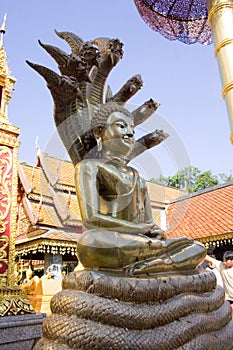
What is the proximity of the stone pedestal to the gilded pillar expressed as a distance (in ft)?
11.9

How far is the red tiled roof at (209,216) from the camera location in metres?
6.22

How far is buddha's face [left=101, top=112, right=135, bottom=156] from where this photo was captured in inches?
74.9

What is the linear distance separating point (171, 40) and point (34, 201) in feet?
19.0

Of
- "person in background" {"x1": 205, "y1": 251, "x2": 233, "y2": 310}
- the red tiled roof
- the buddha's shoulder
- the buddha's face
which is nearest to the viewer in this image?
the buddha's shoulder

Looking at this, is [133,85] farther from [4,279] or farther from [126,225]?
[4,279]

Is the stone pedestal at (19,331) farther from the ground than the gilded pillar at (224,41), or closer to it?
closer to it

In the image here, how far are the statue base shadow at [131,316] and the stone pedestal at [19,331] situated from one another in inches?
56.8

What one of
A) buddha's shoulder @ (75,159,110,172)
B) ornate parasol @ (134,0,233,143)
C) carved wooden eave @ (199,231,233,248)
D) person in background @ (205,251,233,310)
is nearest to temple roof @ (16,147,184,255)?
carved wooden eave @ (199,231,233,248)

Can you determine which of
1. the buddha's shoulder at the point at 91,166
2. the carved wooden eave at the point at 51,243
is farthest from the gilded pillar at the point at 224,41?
the carved wooden eave at the point at 51,243

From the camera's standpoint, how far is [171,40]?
7.78 m

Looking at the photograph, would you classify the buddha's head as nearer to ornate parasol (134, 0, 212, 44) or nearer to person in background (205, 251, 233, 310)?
person in background (205, 251, 233, 310)

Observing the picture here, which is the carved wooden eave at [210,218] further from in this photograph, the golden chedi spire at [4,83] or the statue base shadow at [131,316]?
the statue base shadow at [131,316]

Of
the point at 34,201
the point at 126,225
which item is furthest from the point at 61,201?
the point at 126,225

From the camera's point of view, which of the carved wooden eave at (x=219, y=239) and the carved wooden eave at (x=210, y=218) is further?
the carved wooden eave at (x=210, y=218)
